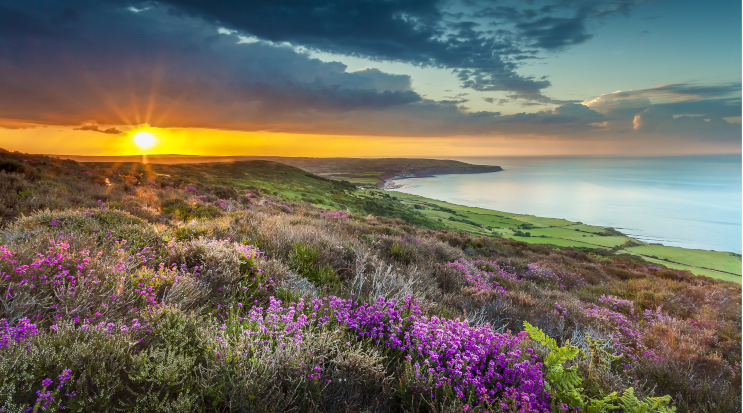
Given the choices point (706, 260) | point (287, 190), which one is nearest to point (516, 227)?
point (706, 260)

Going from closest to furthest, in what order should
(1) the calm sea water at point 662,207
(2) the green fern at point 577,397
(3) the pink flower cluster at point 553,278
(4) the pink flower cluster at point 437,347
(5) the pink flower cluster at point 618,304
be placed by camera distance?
(2) the green fern at point 577,397
(4) the pink flower cluster at point 437,347
(5) the pink flower cluster at point 618,304
(3) the pink flower cluster at point 553,278
(1) the calm sea water at point 662,207

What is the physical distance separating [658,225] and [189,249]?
77406mm

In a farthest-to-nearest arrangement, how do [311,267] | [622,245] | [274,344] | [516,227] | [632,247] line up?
[516,227] → [622,245] → [632,247] → [311,267] → [274,344]

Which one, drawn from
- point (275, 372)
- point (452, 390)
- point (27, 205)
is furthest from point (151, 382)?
point (27, 205)

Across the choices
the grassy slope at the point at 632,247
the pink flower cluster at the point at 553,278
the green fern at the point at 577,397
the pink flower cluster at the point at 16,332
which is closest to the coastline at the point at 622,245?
the grassy slope at the point at 632,247

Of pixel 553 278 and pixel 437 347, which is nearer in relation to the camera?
pixel 437 347

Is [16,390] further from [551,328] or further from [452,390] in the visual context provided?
[551,328]

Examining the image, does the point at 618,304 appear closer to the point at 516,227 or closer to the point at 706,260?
the point at 706,260

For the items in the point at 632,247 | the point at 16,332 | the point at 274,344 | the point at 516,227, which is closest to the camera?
the point at 16,332

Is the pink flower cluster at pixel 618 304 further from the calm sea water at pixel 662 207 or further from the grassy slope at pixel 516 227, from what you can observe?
the calm sea water at pixel 662 207

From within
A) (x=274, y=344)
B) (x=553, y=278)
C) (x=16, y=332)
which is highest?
(x=16, y=332)

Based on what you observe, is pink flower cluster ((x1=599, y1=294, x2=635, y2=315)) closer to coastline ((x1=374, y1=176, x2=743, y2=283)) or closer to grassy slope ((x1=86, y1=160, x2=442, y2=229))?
coastline ((x1=374, y1=176, x2=743, y2=283))

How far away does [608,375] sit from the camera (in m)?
3.00

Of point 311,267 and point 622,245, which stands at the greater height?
point 311,267
